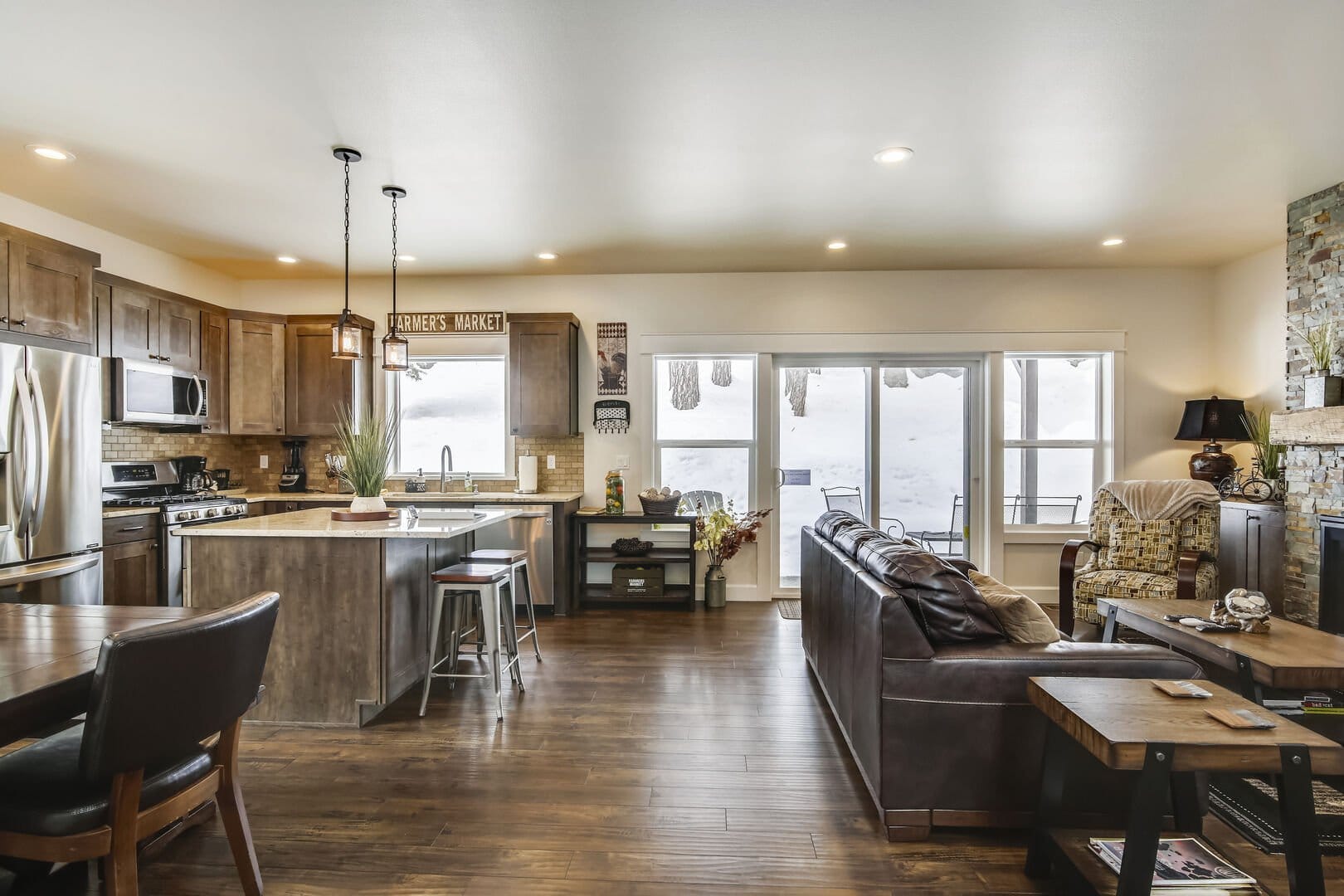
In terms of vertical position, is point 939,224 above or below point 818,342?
above

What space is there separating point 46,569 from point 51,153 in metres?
2.09

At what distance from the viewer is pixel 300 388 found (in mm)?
5430

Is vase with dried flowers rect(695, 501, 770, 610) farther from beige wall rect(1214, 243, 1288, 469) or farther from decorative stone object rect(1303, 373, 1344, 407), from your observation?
beige wall rect(1214, 243, 1288, 469)

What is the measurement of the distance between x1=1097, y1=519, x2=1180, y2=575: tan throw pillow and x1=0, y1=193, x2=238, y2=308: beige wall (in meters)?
7.13

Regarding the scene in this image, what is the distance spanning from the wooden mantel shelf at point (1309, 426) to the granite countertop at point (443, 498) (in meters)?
4.68

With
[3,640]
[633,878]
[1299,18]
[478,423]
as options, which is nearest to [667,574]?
[478,423]

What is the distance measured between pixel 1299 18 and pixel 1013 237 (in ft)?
7.63

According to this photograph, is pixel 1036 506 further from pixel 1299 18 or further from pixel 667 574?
pixel 1299 18

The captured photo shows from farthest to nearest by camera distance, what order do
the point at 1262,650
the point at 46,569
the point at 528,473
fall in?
1. the point at 528,473
2. the point at 46,569
3. the point at 1262,650

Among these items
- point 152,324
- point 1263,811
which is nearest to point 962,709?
point 1263,811

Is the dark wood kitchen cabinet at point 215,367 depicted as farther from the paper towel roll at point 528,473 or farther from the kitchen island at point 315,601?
the kitchen island at point 315,601

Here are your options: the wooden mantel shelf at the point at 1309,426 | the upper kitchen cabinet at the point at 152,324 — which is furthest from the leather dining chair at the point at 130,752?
the wooden mantel shelf at the point at 1309,426

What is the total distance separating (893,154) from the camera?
319cm

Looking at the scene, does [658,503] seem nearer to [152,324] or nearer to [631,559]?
[631,559]
